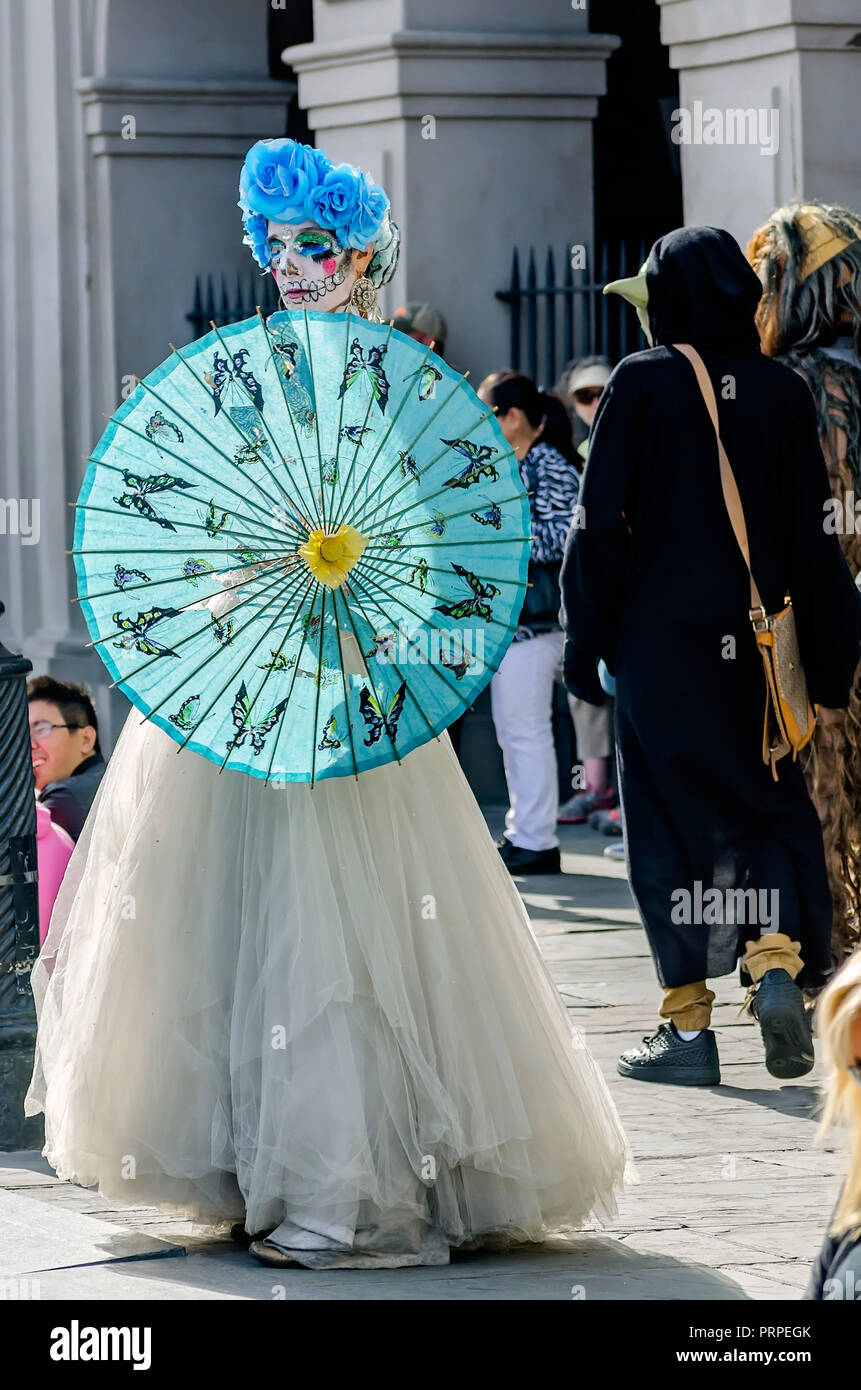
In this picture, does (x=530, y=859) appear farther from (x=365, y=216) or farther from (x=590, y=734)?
(x=365, y=216)

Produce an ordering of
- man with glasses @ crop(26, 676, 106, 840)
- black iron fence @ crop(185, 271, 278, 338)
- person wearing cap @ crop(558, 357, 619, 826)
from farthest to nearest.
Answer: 1. black iron fence @ crop(185, 271, 278, 338)
2. person wearing cap @ crop(558, 357, 619, 826)
3. man with glasses @ crop(26, 676, 106, 840)

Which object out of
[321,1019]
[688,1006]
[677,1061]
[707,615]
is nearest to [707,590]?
[707,615]

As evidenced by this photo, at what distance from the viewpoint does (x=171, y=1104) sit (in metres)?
4.36

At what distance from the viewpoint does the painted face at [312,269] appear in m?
4.62

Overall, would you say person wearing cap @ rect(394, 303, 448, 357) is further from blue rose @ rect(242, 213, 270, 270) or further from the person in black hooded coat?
blue rose @ rect(242, 213, 270, 270)

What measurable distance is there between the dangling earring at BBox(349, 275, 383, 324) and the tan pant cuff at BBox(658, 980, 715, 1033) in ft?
6.26

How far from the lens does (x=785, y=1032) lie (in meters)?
5.59

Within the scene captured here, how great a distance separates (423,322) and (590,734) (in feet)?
6.25

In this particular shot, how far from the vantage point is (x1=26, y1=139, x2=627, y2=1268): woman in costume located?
4.26 m

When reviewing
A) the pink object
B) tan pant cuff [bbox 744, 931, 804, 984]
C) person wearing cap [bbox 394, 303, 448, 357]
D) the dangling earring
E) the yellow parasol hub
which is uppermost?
person wearing cap [bbox 394, 303, 448, 357]

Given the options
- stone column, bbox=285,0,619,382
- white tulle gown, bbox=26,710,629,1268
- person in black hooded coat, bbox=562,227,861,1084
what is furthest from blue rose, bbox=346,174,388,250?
stone column, bbox=285,0,619,382

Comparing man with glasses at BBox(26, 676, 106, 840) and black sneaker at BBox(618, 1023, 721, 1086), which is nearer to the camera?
black sneaker at BBox(618, 1023, 721, 1086)

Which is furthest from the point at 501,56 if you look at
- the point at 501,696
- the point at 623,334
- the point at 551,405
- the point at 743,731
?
the point at 743,731
